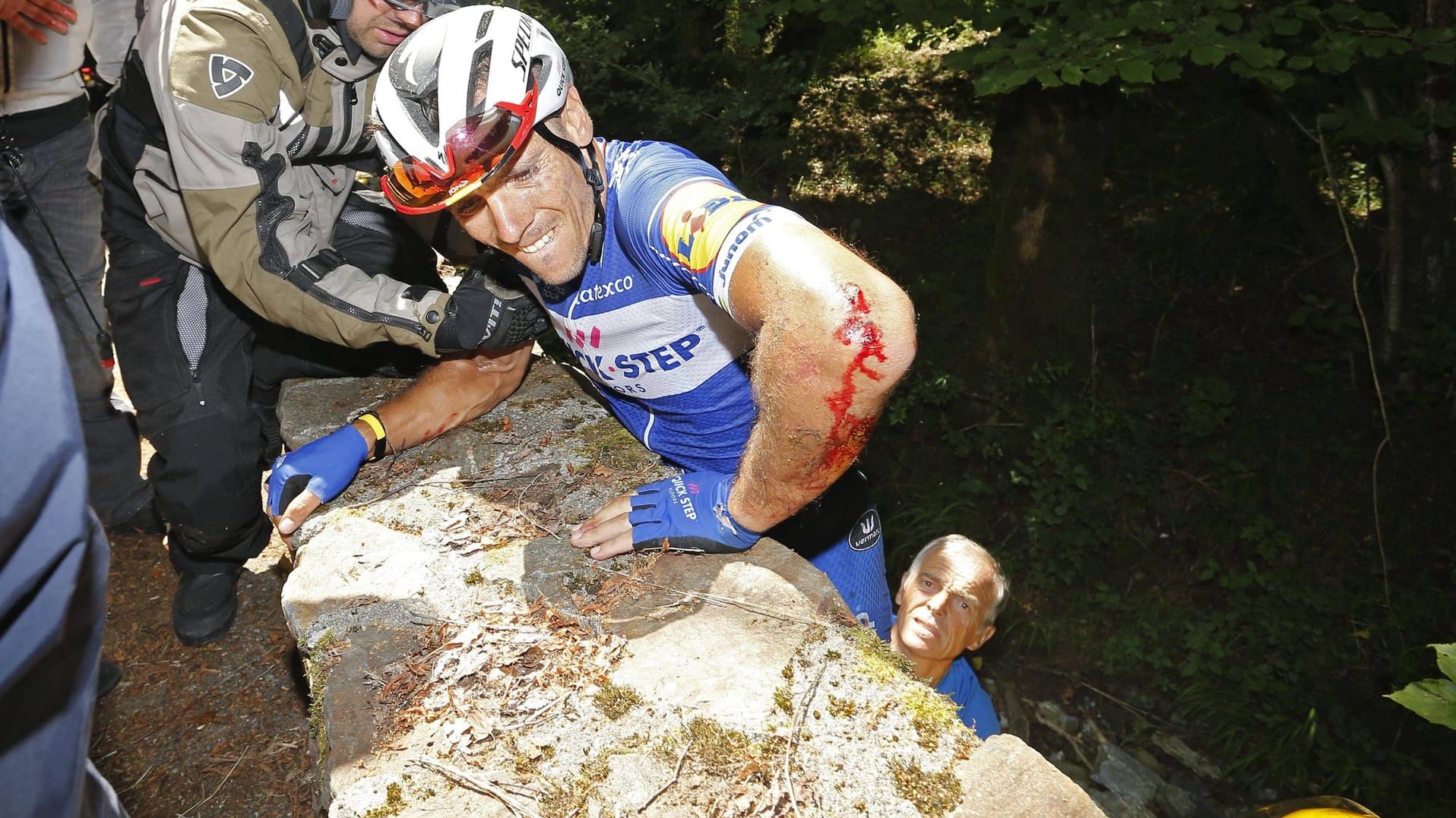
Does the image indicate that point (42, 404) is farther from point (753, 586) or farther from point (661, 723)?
point (753, 586)

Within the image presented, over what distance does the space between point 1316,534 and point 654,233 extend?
15.9 ft

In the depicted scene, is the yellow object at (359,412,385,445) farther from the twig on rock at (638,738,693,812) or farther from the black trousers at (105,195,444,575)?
the twig on rock at (638,738,693,812)

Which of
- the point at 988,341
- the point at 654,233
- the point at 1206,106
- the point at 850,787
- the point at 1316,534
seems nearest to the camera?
the point at 850,787

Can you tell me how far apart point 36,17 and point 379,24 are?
175 centimetres

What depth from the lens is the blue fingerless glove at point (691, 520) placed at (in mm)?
2393

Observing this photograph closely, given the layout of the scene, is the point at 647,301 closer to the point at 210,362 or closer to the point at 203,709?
the point at 210,362

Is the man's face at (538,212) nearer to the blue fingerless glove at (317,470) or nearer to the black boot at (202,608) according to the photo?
the blue fingerless glove at (317,470)

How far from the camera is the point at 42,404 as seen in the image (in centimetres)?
103

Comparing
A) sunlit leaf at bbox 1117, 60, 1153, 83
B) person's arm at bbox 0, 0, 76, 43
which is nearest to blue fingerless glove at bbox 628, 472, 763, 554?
sunlit leaf at bbox 1117, 60, 1153, 83

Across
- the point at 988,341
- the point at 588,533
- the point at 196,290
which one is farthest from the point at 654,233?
the point at 988,341

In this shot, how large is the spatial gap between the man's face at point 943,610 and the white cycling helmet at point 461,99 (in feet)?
7.00

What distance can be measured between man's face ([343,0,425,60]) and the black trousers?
777 millimetres

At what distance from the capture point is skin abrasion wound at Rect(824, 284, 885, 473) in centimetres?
189

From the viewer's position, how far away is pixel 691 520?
7.93 ft
